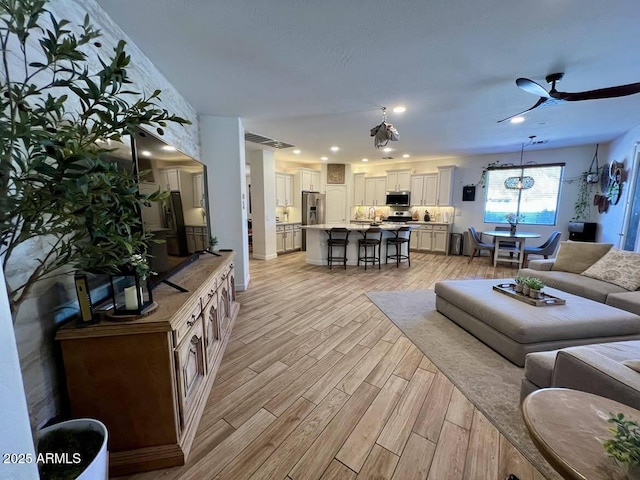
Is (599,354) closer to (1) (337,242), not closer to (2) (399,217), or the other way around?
(1) (337,242)

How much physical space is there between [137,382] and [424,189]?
7.97 meters

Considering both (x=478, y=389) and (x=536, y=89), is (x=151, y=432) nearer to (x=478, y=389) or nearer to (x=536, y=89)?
(x=478, y=389)

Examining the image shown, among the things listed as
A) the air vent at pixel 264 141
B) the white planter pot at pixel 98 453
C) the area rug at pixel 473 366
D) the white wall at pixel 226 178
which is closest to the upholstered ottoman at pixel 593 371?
the area rug at pixel 473 366

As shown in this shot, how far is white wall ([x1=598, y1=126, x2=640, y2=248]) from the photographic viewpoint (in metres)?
4.53

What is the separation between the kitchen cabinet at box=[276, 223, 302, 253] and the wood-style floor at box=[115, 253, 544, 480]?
4.06 metres

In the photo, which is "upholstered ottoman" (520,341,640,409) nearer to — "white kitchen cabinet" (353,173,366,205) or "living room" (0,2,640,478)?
"living room" (0,2,640,478)

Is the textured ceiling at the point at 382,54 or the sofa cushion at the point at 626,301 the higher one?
the textured ceiling at the point at 382,54

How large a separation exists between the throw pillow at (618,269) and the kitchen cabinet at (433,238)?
3983mm

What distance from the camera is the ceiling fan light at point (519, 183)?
6430mm

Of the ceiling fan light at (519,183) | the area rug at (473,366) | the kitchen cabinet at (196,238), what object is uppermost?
the ceiling fan light at (519,183)

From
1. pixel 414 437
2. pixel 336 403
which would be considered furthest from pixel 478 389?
pixel 336 403

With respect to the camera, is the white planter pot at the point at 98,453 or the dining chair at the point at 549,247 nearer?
the white planter pot at the point at 98,453

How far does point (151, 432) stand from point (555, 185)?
8717 mm

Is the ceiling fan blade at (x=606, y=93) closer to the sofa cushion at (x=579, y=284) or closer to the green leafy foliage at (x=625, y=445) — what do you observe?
the sofa cushion at (x=579, y=284)
